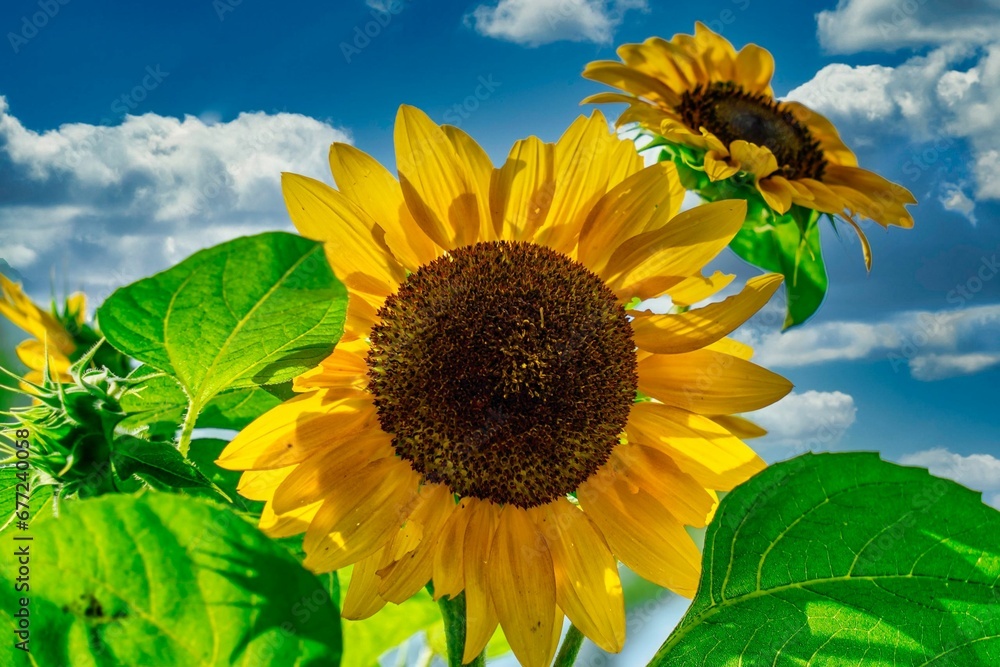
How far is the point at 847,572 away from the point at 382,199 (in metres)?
0.68

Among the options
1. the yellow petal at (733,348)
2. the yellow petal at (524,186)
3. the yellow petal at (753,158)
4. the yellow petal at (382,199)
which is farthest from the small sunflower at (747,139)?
the yellow petal at (382,199)

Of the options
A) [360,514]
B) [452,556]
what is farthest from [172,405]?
[452,556]

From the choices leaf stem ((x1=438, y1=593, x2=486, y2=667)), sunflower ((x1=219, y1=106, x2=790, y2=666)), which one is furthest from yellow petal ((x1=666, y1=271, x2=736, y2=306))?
leaf stem ((x1=438, y1=593, x2=486, y2=667))

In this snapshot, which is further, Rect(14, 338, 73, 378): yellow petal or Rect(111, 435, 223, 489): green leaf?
Rect(14, 338, 73, 378): yellow petal

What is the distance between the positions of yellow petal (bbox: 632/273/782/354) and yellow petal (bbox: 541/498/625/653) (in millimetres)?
243

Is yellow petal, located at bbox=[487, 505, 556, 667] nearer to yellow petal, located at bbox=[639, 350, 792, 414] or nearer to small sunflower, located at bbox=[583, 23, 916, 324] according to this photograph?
yellow petal, located at bbox=[639, 350, 792, 414]

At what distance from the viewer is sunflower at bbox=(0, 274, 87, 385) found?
1.62 m

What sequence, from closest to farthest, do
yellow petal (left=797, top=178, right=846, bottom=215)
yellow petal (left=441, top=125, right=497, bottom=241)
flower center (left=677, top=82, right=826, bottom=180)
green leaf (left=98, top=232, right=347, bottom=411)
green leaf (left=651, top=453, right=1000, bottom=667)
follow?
1. green leaf (left=98, top=232, right=347, bottom=411)
2. green leaf (left=651, top=453, right=1000, bottom=667)
3. yellow petal (left=441, top=125, right=497, bottom=241)
4. yellow petal (left=797, top=178, right=846, bottom=215)
5. flower center (left=677, top=82, right=826, bottom=180)

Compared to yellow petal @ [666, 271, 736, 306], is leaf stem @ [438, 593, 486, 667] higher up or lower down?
lower down

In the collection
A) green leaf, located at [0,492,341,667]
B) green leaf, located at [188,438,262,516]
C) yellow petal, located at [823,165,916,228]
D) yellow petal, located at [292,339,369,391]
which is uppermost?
yellow petal, located at [823,165,916,228]

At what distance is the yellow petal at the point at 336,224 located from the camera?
3.54ft

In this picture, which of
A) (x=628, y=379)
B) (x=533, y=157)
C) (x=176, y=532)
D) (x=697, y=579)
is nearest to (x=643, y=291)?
(x=628, y=379)

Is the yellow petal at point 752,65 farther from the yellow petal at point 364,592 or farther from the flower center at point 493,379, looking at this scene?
the yellow petal at point 364,592

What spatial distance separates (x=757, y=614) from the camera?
38.2 inches
